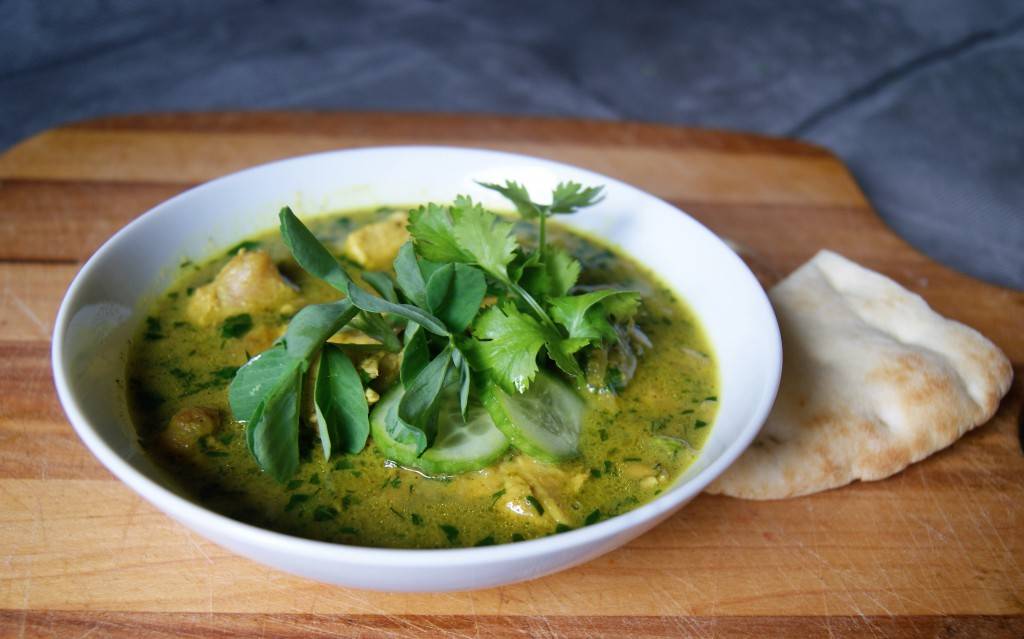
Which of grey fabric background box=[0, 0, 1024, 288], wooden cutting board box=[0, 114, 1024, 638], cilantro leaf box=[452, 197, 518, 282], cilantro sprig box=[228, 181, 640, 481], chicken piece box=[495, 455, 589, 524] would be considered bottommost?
grey fabric background box=[0, 0, 1024, 288]

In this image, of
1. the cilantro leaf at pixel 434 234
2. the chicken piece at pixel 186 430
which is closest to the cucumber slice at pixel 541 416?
the cilantro leaf at pixel 434 234

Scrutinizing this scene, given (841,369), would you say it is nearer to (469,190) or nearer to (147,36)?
(469,190)

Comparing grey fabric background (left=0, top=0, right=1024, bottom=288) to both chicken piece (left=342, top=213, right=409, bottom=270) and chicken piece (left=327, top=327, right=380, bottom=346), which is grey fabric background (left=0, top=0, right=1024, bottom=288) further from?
chicken piece (left=327, top=327, right=380, bottom=346)

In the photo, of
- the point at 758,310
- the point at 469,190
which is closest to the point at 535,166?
the point at 469,190

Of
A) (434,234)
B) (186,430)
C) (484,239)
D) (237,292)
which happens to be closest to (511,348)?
(484,239)

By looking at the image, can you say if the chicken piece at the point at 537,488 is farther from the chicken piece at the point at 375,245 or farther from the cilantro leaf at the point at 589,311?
the chicken piece at the point at 375,245

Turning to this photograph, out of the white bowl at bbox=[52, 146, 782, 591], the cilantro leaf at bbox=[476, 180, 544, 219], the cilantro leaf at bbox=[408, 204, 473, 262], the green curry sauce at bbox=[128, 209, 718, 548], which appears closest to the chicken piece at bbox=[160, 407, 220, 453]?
the green curry sauce at bbox=[128, 209, 718, 548]
